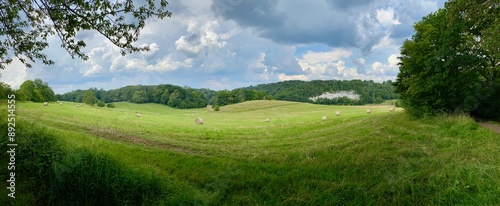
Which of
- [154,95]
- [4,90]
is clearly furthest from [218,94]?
[4,90]

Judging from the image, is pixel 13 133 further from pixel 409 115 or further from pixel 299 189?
pixel 409 115

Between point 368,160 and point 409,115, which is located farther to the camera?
point 409,115

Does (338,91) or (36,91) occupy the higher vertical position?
(338,91)

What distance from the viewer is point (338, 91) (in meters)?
129

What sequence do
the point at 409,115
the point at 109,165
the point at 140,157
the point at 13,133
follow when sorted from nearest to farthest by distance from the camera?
the point at 109,165, the point at 13,133, the point at 140,157, the point at 409,115

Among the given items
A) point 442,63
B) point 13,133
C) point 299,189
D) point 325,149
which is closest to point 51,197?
point 13,133

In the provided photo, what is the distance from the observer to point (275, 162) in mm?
8664

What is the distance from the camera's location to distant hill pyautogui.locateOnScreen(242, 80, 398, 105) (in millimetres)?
111500

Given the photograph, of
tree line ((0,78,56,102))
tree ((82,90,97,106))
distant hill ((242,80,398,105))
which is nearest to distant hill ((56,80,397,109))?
distant hill ((242,80,398,105))

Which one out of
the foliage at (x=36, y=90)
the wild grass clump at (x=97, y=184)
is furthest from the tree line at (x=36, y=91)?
the wild grass clump at (x=97, y=184)

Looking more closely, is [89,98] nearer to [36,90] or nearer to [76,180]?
[36,90]

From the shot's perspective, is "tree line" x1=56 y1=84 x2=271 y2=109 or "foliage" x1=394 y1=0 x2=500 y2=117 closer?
"foliage" x1=394 y1=0 x2=500 y2=117

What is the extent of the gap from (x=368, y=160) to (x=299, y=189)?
365 centimetres

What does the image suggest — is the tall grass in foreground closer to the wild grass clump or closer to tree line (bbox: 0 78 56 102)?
the wild grass clump
